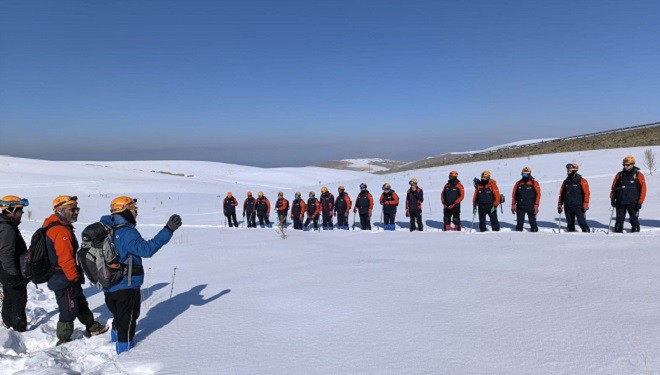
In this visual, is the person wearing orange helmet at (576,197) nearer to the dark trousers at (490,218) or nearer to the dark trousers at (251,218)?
the dark trousers at (490,218)

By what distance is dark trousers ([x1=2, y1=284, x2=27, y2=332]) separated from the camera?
192 inches

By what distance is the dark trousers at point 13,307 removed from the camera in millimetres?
4880

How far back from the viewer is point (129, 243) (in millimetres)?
3891

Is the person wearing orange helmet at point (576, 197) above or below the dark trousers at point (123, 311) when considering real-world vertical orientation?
above

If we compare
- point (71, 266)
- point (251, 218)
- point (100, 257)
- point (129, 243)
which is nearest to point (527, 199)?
point (129, 243)

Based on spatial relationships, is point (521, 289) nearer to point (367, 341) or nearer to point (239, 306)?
point (367, 341)

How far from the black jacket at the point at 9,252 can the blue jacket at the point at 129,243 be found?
66.6 inches

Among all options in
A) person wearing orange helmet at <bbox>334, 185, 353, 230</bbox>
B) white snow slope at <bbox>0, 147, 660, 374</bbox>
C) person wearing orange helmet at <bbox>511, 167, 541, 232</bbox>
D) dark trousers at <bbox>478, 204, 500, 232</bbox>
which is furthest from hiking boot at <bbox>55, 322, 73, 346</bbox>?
person wearing orange helmet at <bbox>334, 185, 353, 230</bbox>

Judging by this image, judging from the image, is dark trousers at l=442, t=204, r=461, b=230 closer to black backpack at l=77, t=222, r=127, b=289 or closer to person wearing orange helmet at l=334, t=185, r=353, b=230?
person wearing orange helmet at l=334, t=185, r=353, b=230

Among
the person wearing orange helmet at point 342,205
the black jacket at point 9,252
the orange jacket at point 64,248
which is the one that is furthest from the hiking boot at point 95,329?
the person wearing orange helmet at point 342,205

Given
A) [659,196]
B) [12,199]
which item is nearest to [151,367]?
[12,199]

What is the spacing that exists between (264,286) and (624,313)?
424 centimetres

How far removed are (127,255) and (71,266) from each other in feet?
3.19

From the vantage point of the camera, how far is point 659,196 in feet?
46.4
